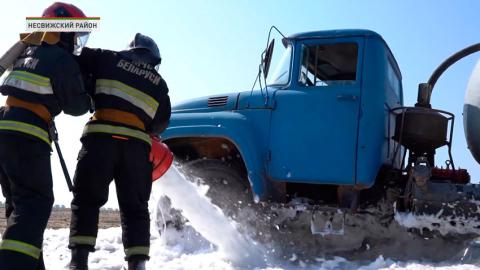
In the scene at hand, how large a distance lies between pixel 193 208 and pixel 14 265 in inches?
93.4

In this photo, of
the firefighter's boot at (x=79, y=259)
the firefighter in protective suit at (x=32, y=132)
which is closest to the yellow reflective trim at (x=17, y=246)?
the firefighter in protective suit at (x=32, y=132)

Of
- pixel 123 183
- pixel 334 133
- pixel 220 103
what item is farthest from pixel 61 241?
pixel 334 133

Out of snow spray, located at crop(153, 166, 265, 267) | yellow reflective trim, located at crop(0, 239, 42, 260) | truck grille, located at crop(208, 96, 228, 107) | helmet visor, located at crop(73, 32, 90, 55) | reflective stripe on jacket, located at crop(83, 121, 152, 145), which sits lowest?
snow spray, located at crop(153, 166, 265, 267)

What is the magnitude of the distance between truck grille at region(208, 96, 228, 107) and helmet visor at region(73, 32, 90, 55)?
2273 mm

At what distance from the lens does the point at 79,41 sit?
3408 millimetres

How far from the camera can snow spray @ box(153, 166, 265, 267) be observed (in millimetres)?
4838

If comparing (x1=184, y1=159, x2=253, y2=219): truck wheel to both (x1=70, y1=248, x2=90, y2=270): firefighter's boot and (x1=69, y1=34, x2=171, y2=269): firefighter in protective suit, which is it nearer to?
(x1=69, y1=34, x2=171, y2=269): firefighter in protective suit

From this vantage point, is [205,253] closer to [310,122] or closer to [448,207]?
[310,122]

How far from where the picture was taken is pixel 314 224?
5.12 metres

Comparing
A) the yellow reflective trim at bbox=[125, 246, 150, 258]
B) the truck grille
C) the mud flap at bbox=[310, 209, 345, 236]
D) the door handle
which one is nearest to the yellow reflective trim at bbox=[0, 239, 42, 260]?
the yellow reflective trim at bbox=[125, 246, 150, 258]

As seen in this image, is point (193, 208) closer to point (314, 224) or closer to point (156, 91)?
point (314, 224)

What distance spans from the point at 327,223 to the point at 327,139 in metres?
0.82

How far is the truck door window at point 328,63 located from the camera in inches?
207

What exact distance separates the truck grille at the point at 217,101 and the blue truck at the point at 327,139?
1cm
